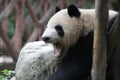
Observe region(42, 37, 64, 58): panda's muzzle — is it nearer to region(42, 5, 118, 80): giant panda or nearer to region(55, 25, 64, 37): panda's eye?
region(42, 5, 118, 80): giant panda

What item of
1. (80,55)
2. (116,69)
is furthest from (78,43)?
(116,69)

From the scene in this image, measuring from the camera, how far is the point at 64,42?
5.75 meters

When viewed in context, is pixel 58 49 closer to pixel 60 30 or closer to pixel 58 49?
pixel 58 49

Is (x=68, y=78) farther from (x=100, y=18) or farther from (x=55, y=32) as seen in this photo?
(x=100, y=18)

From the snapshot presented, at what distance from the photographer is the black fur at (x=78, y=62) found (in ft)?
18.5

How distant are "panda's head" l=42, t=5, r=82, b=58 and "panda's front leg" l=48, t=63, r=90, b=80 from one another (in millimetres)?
165

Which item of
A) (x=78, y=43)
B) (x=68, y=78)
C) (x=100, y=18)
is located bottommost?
(x=68, y=78)

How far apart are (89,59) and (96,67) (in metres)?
0.43

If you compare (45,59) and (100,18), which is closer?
(100,18)

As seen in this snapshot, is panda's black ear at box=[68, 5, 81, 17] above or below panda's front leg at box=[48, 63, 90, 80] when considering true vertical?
above

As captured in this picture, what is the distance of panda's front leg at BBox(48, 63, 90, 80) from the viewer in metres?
5.64

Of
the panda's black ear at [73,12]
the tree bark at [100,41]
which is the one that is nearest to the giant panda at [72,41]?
the panda's black ear at [73,12]

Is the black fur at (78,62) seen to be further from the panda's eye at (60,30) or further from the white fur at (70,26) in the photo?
the panda's eye at (60,30)

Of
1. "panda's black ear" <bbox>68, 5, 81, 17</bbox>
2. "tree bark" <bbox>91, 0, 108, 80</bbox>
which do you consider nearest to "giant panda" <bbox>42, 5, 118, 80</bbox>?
"panda's black ear" <bbox>68, 5, 81, 17</bbox>
